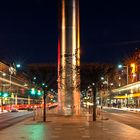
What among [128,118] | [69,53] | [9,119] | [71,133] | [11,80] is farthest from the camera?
Answer: [11,80]

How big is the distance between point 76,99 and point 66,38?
26.0ft

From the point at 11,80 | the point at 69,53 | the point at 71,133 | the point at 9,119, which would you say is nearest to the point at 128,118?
the point at 69,53

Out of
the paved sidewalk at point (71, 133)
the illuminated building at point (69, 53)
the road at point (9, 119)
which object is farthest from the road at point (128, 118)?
the road at point (9, 119)

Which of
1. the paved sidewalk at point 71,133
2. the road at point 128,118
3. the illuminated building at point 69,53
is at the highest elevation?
the illuminated building at point 69,53

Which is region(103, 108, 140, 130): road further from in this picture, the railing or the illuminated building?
the railing

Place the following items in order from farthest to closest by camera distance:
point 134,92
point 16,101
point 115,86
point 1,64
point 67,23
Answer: point 115,86 < point 1,64 < point 16,101 < point 134,92 < point 67,23

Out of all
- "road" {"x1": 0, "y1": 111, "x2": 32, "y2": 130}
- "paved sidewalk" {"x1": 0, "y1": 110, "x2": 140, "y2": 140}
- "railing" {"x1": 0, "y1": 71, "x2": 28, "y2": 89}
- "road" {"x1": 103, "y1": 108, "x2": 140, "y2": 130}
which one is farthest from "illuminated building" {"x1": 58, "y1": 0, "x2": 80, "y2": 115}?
"railing" {"x1": 0, "y1": 71, "x2": 28, "y2": 89}

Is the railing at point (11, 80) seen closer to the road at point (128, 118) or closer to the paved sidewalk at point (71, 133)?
the road at point (128, 118)

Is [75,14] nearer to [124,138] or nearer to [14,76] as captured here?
[124,138]

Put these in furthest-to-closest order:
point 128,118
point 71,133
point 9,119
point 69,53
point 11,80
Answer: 1. point 11,80
2. point 128,118
3. point 9,119
4. point 69,53
5. point 71,133

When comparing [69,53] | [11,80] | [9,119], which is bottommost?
[9,119]

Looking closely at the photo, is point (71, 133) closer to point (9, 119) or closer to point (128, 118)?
point (9, 119)

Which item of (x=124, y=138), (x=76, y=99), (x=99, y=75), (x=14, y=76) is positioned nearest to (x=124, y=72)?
(x=14, y=76)

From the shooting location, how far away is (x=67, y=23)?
57625mm
